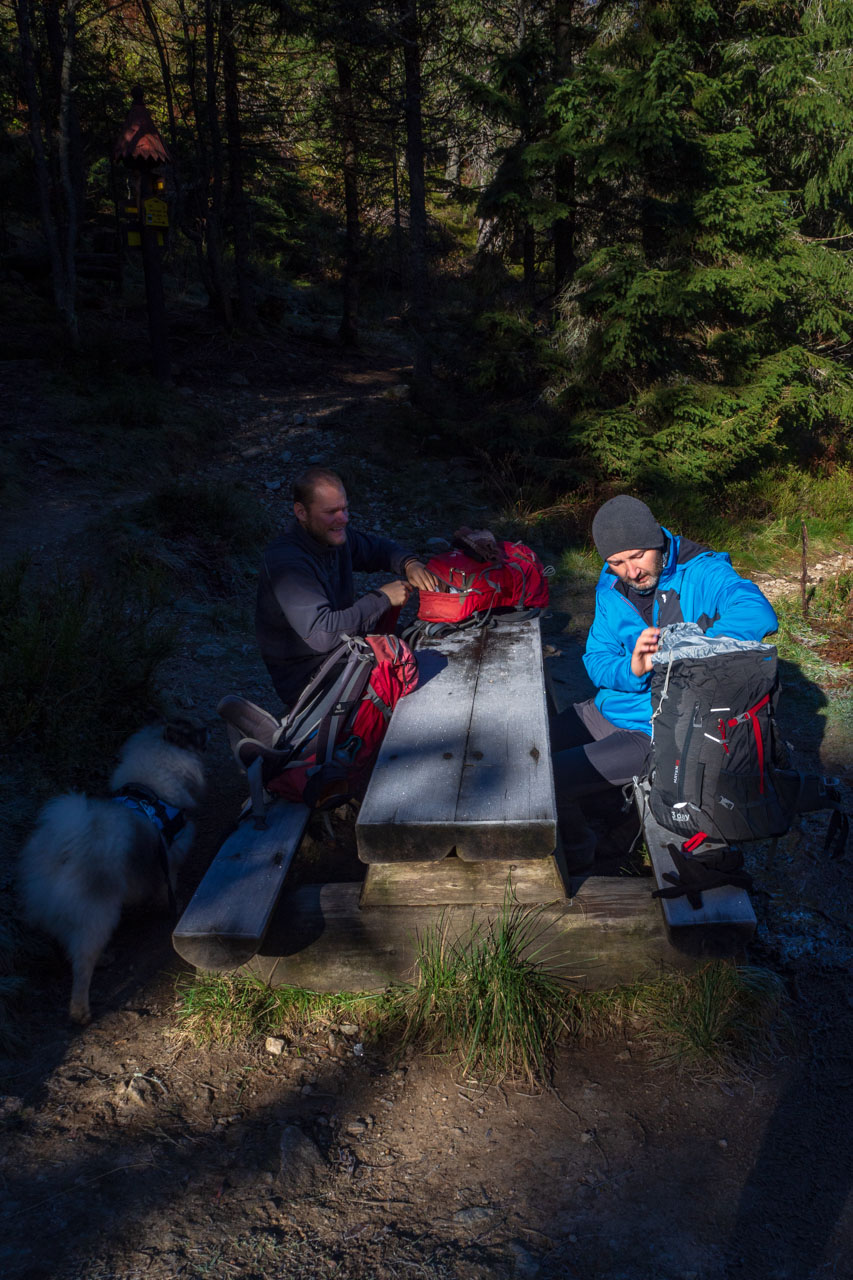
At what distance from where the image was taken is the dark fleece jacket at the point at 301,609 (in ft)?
11.9

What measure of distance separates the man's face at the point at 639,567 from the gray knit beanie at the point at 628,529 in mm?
35

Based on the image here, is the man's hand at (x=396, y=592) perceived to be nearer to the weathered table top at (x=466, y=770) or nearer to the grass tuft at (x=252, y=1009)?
the weathered table top at (x=466, y=770)

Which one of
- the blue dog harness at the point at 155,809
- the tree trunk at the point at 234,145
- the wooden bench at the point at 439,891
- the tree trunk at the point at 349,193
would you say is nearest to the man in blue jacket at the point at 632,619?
the wooden bench at the point at 439,891

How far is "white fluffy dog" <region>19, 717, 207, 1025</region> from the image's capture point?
2.97m

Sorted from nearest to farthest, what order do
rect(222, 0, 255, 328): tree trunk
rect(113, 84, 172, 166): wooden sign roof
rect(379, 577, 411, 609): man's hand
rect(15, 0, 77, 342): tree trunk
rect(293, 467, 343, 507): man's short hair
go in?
1. rect(293, 467, 343, 507): man's short hair
2. rect(379, 577, 411, 609): man's hand
3. rect(113, 84, 172, 166): wooden sign roof
4. rect(15, 0, 77, 342): tree trunk
5. rect(222, 0, 255, 328): tree trunk

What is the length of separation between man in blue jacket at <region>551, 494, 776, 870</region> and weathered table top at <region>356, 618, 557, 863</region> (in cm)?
38

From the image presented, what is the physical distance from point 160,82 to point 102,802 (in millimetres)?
21103

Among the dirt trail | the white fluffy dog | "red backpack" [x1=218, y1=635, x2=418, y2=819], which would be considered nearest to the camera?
the dirt trail

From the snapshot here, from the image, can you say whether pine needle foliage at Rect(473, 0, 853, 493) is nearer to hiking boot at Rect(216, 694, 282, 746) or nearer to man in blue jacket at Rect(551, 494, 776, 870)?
man in blue jacket at Rect(551, 494, 776, 870)

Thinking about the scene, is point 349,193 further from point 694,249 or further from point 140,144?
point 694,249

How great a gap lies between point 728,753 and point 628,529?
1.02 meters

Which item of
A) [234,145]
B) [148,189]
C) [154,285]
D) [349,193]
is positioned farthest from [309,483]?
[234,145]

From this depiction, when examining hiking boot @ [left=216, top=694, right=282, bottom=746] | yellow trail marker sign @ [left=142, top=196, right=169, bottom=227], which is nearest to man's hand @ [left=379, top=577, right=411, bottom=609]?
hiking boot @ [left=216, top=694, right=282, bottom=746]

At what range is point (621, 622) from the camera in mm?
3635
